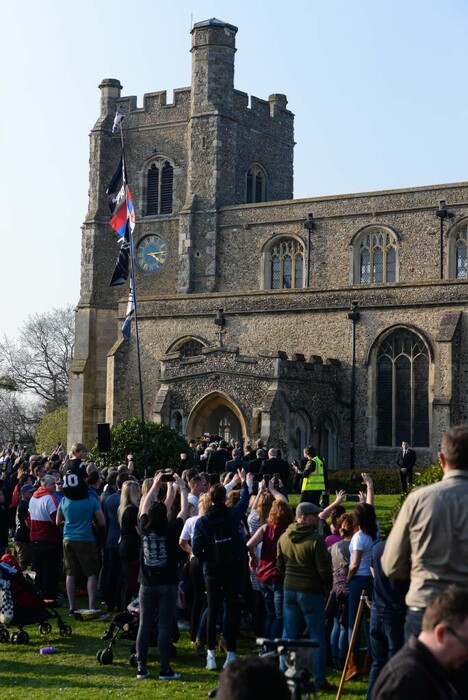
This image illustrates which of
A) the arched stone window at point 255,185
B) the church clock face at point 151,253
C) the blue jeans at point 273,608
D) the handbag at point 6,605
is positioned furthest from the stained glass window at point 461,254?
the handbag at point 6,605

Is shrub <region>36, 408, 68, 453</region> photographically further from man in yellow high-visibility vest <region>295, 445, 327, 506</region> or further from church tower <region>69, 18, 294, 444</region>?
man in yellow high-visibility vest <region>295, 445, 327, 506</region>

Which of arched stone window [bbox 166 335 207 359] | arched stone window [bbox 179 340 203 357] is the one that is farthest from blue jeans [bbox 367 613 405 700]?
arched stone window [bbox 166 335 207 359]

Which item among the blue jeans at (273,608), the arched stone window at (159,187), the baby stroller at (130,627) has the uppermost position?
the arched stone window at (159,187)

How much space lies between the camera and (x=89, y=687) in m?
11.4

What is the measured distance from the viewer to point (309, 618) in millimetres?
10930

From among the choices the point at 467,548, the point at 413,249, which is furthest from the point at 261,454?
the point at 413,249

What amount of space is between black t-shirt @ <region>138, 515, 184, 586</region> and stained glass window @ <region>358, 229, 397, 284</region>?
1226 inches

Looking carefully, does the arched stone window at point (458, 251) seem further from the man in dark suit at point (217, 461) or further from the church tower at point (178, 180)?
the man in dark suit at point (217, 461)

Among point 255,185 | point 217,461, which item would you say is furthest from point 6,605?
point 255,185

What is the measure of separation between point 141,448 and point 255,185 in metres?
23.9

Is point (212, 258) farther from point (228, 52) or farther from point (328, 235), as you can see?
point (228, 52)

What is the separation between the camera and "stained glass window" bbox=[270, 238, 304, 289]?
147 feet

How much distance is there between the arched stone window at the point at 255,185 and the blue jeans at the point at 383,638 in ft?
136

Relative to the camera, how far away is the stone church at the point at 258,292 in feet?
113
